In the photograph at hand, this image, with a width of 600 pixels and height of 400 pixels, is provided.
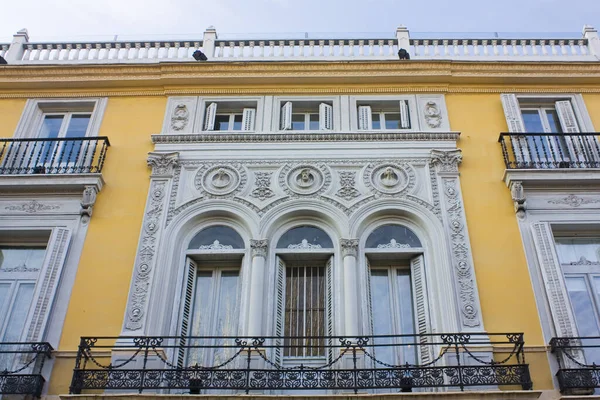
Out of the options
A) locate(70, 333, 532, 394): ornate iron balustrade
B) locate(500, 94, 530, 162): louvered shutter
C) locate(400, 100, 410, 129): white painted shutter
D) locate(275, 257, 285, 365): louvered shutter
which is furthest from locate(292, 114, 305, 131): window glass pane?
locate(70, 333, 532, 394): ornate iron balustrade

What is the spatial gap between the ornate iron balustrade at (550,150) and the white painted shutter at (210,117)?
19.3 ft

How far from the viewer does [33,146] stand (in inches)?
531

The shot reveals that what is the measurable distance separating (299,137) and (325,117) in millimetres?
867

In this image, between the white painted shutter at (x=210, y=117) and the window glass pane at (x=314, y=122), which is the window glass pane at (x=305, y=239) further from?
the white painted shutter at (x=210, y=117)

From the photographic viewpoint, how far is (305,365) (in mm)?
10695

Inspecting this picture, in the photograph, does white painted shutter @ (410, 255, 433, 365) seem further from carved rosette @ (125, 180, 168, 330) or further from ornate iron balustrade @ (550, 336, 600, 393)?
carved rosette @ (125, 180, 168, 330)

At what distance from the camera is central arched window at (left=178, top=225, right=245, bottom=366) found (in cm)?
1098

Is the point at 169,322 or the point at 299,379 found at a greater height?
the point at 169,322

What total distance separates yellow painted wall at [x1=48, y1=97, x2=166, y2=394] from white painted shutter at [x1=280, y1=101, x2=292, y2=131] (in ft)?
8.47

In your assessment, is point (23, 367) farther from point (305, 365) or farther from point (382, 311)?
point (382, 311)

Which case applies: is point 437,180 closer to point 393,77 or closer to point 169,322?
point 393,77

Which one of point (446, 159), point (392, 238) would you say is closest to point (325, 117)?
point (446, 159)

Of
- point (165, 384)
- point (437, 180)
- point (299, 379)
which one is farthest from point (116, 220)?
point (437, 180)

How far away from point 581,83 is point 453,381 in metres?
7.96
